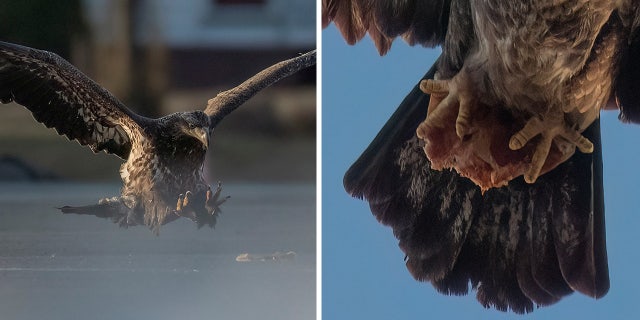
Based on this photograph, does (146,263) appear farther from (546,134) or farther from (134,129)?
(546,134)

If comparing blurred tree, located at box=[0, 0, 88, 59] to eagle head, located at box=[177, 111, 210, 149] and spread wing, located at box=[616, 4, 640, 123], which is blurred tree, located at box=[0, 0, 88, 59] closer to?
eagle head, located at box=[177, 111, 210, 149]

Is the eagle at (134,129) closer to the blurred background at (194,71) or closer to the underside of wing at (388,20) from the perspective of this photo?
the blurred background at (194,71)

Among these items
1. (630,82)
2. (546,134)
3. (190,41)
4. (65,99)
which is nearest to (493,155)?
(546,134)

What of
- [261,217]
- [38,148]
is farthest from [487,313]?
[38,148]

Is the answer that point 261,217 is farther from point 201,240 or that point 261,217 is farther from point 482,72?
point 482,72

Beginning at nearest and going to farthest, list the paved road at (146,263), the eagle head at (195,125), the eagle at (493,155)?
the eagle at (493,155), the paved road at (146,263), the eagle head at (195,125)

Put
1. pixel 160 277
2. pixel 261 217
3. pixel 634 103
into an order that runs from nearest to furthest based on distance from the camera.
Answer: pixel 634 103 → pixel 160 277 → pixel 261 217

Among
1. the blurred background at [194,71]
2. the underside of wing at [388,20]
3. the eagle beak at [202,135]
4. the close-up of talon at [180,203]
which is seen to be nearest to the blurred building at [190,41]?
the blurred background at [194,71]
